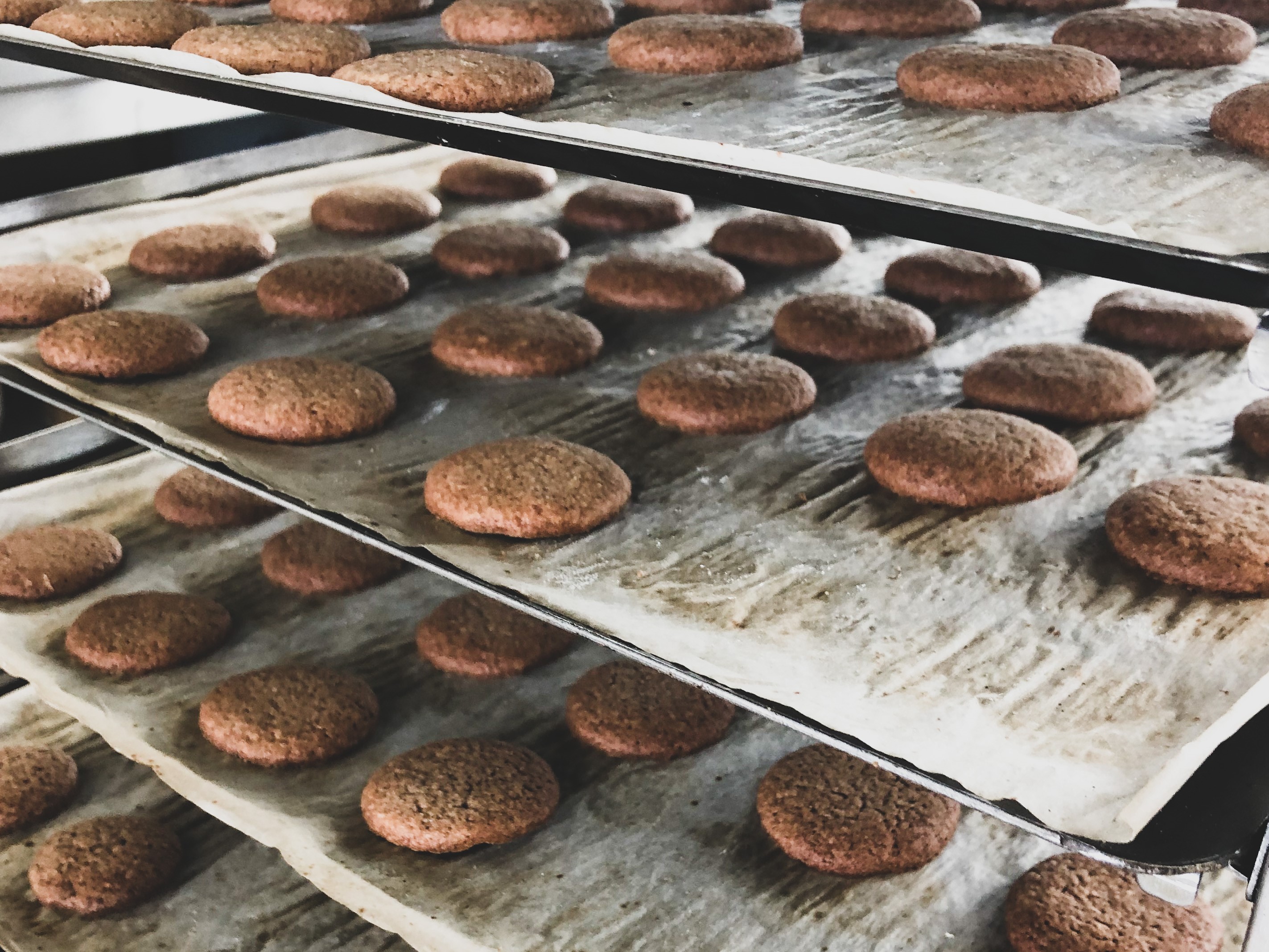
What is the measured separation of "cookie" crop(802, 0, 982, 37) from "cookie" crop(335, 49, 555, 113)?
0.52m

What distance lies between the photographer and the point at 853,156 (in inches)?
48.4

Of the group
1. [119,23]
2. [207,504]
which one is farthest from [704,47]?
[207,504]

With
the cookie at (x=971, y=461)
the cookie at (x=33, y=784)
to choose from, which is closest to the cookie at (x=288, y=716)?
the cookie at (x=33, y=784)

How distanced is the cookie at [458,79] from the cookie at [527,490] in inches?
17.3

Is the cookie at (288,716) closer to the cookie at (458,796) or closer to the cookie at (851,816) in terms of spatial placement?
the cookie at (458,796)

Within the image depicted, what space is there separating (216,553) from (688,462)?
1031mm

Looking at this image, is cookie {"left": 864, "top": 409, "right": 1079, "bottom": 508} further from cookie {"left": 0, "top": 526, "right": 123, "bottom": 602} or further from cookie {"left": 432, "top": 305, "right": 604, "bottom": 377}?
cookie {"left": 0, "top": 526, "right": 123, "bottom": 602}

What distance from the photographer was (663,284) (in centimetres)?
229

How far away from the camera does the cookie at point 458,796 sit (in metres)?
1.54

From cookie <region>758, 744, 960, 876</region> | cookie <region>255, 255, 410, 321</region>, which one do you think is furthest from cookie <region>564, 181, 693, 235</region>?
cookie <region>758, 744, 960, 876</region>

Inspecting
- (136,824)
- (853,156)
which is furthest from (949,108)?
(136,824)

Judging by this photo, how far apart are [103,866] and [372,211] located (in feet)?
4.73

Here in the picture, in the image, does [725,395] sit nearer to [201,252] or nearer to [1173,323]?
[1173,323]

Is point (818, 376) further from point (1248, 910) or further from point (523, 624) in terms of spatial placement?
point (1248, 910)
